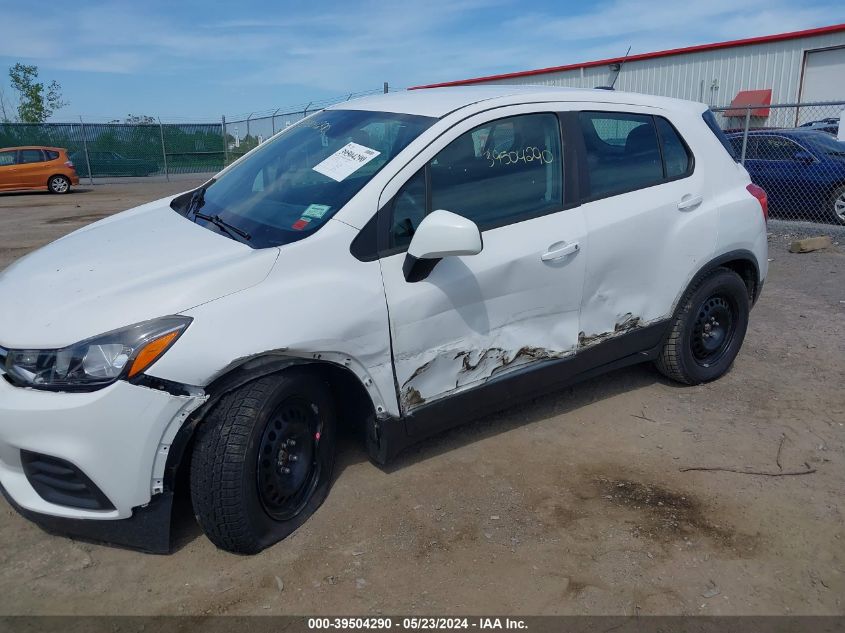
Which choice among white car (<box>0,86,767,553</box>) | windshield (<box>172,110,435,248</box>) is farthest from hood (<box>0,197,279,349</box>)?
windshield (<box>172,110,435,248</box>)

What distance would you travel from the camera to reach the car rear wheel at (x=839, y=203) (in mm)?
10234

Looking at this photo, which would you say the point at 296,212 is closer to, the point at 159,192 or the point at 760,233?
the point at 760,233

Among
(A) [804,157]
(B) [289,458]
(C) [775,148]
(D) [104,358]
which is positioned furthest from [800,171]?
(D) [104,358]

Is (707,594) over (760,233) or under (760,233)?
under

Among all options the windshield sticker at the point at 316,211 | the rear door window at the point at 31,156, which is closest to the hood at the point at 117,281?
the windshield sticker at the point at 316,211

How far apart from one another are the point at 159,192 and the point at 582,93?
716 inches

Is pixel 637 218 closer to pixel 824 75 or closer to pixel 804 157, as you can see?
pixel 804 157

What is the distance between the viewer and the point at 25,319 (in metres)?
2.64

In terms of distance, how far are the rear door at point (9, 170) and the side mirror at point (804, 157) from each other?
18074mm

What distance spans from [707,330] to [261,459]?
3039 mm

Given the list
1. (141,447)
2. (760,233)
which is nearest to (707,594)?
(141,447)

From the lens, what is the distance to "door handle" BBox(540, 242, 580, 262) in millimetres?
3420

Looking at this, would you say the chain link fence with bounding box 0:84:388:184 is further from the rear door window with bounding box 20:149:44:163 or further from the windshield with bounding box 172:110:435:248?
the windshield with bounding box 172:110:435:248

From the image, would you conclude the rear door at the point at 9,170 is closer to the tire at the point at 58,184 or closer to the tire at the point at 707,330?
the tire at the point at 58,184
